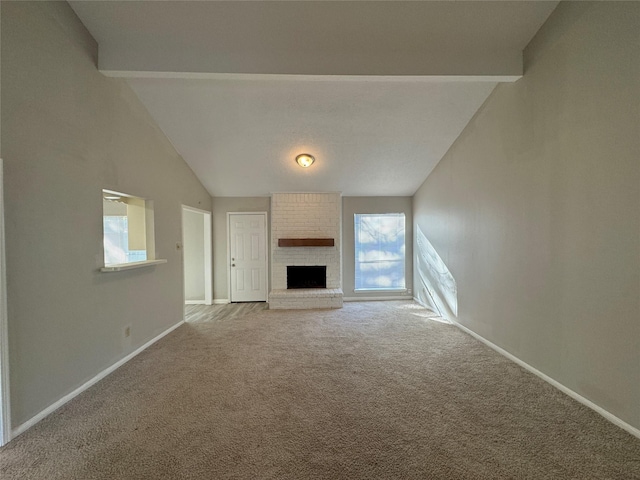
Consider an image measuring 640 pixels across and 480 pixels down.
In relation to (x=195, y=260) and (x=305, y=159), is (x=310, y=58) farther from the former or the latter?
(x=195, y=260)

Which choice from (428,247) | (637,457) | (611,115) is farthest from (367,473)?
(428,247)

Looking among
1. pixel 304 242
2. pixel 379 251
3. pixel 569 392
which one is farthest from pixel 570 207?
pixel 304 242

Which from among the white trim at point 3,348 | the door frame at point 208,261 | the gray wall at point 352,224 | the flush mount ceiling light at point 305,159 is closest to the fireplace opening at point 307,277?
the gray wall at point 352,224

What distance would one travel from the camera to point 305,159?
173 inches

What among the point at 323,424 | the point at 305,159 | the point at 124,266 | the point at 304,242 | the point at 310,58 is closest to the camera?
the point at 323,424

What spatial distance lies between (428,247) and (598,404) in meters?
3.18

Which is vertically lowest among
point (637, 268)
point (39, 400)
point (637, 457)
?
point (637, 457)

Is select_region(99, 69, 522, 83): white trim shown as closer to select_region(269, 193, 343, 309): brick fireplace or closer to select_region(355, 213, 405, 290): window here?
select_region(269, 193, 343, 309): brick fireplace

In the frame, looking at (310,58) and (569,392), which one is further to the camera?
(310,58)

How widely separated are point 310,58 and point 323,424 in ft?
9.77

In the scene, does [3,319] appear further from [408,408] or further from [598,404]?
[598,404]

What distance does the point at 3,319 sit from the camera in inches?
69.8

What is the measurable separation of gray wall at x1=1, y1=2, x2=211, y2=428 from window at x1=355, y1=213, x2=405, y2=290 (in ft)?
12.9

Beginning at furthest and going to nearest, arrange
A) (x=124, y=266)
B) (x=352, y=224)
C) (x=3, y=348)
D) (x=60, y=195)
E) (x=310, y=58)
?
(x=352, y=224), (x=124, y=266), (x=310, y=58), (x=60, y=195), (x=3, y=348)
